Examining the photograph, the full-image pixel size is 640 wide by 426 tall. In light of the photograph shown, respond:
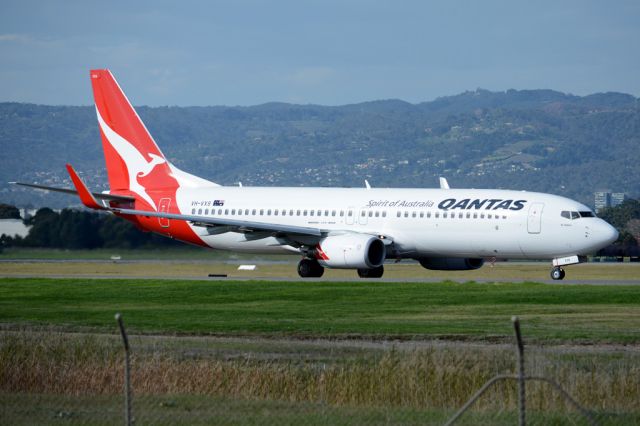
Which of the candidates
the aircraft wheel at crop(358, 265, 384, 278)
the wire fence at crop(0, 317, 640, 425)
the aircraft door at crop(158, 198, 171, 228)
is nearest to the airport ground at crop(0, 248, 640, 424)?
the wire fence at crop(0, 317, 640, 425)

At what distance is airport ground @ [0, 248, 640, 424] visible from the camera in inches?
750

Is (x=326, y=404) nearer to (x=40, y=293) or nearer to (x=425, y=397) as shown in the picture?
(x=425, y=397)

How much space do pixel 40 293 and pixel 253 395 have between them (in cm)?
2325

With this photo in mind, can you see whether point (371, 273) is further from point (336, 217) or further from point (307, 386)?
point (307, 386)

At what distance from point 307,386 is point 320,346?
6.02 meters

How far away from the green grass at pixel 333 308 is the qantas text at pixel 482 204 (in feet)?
15.1

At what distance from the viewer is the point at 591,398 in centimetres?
1900

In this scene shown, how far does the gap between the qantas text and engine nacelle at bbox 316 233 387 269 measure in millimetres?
2835

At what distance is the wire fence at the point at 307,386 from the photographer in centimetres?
1783

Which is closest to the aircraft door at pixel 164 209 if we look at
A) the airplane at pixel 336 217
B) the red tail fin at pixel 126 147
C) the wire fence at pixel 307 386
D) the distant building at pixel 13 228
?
the airplane at pixel 336 217

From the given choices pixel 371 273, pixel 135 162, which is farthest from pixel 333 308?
pixel 135 162

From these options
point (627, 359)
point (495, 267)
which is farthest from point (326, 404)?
point (495, 267)

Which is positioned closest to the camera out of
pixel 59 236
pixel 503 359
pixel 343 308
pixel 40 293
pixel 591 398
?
pixel 591 398

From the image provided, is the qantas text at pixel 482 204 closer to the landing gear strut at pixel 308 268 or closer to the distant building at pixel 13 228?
the landing gear strut at pixel 308 268
